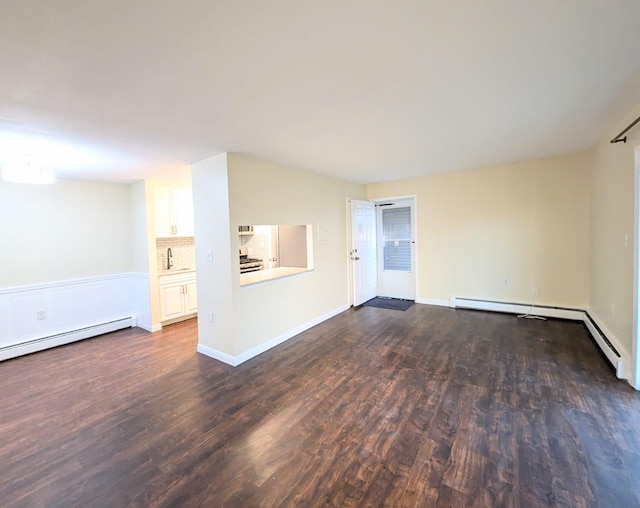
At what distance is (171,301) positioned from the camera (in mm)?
4938

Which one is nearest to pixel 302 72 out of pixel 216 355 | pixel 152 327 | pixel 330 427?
pixel 330 427

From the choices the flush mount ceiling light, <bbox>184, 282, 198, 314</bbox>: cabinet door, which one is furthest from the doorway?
the flush mount ceiling light

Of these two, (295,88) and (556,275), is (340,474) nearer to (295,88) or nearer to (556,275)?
(295,88)

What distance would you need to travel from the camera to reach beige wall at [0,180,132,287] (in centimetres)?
382

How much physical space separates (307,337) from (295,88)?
3.16 m

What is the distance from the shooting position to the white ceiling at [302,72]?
1266mm

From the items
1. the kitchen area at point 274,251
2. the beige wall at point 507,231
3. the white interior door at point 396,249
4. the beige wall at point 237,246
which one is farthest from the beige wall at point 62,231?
the beige wall at point 507,231

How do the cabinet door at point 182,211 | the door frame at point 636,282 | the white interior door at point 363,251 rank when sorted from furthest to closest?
1. the white interior door at point 363,251
2. the cabinet door at point 182,211
3. the door frame at point 636,282

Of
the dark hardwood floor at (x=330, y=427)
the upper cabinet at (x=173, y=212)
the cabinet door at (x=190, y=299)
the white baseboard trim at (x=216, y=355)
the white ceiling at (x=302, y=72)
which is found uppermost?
the white ceiling at (x=302, y=72)

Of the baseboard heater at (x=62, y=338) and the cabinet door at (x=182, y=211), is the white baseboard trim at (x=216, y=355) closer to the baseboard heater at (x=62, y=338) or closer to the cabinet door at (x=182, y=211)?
the baseboard heater at (x=62, y=338)

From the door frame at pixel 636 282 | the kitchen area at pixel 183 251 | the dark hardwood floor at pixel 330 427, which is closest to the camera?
the dark hardwood floor at pixel 330 427

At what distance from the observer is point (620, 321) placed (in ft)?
9.53

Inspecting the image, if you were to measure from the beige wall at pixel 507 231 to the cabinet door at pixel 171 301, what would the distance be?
14.9ft

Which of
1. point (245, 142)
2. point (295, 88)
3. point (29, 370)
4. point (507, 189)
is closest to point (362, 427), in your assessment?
point (295, 88)
